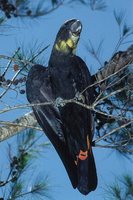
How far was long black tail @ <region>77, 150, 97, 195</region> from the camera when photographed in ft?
5.44

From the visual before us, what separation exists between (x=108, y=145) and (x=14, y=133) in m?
0.36

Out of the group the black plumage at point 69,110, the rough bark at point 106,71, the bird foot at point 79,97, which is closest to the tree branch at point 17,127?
the rough bark at point 106,71

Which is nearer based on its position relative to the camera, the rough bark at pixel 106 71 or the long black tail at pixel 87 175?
the long black tail at pixel 87 175

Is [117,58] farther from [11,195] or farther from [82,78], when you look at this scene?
[11,195]

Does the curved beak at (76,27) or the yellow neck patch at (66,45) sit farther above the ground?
the curved beak at (76,27)

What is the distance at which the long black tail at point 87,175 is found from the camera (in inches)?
65.3

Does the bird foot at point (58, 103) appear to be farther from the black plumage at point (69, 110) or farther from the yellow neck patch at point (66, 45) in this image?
the yellow neck patch at point (66, 45)

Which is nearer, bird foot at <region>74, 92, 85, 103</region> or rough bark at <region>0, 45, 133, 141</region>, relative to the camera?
bird foot at <region>74, 92, 85, 103</region>

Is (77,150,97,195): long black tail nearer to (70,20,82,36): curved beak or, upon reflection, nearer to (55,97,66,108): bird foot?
(55,97,66,108): bird foot

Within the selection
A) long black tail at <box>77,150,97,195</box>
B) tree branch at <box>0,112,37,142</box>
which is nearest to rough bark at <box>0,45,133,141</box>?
tree branch at <box>0,112,37,142</box>

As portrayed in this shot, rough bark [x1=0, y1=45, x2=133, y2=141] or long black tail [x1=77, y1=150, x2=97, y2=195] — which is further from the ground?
rough bark [x1=0, y1=45, x2=133, y2=141]

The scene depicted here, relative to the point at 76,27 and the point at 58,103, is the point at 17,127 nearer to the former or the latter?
the point at 58,103

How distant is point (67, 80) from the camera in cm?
179

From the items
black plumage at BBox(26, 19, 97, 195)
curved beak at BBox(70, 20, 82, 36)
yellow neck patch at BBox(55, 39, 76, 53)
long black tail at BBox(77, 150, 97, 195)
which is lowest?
long black tail at BBox(77, 150, 97, 195)
